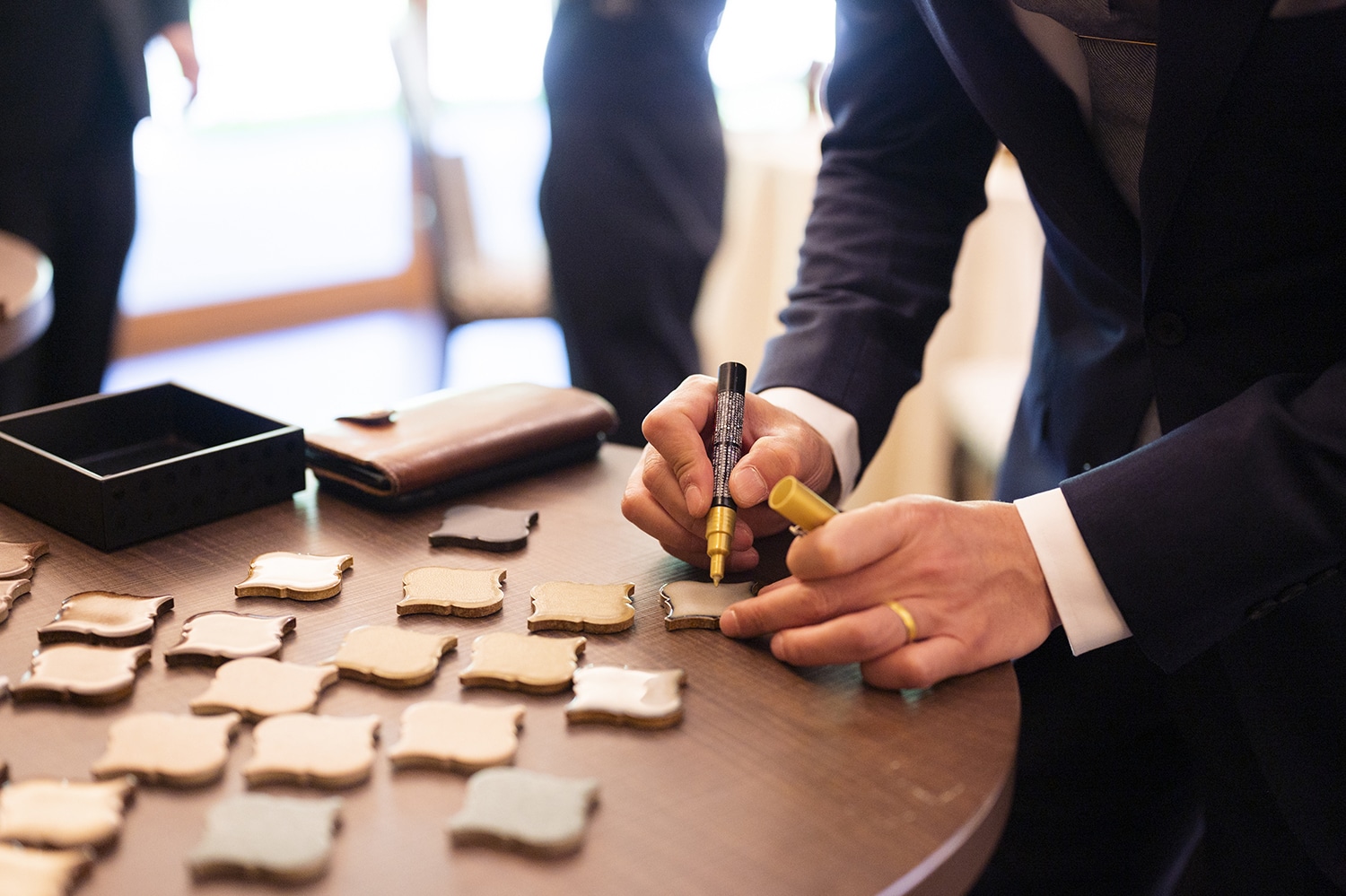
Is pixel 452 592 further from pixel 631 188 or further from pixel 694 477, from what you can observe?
pixel 631 188

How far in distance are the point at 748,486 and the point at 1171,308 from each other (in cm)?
47

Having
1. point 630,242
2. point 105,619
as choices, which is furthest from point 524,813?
point 630,242

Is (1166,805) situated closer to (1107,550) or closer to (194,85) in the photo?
(1107,550)

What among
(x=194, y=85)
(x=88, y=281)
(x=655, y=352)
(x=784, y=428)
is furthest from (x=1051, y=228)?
(x=88, y=281)

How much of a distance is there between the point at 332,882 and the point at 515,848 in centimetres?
11

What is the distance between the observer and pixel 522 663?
2.94ft

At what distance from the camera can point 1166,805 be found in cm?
142

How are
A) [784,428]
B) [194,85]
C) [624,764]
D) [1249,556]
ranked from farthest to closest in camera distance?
[194,85], [784,428], [1249,556], [624,764]

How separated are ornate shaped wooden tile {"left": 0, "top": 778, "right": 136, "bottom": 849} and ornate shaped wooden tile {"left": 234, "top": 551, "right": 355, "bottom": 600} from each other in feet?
0.92

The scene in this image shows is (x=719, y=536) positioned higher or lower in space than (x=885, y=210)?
lower

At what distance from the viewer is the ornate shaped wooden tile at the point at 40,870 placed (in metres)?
0.65

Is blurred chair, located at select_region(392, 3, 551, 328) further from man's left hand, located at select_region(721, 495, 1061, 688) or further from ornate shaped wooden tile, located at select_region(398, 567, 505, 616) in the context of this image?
man's left hand, located at select_region(721, 495, 1061, 688)

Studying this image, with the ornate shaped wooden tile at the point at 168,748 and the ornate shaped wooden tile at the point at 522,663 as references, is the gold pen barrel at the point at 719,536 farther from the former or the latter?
the ornate shaped wooden tile at the point at 168,748

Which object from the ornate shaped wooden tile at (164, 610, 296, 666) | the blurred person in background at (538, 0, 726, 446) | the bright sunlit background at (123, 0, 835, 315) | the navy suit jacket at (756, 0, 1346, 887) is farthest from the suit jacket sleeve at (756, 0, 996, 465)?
the bright sunlit background at (123, 0, 835, 315)
